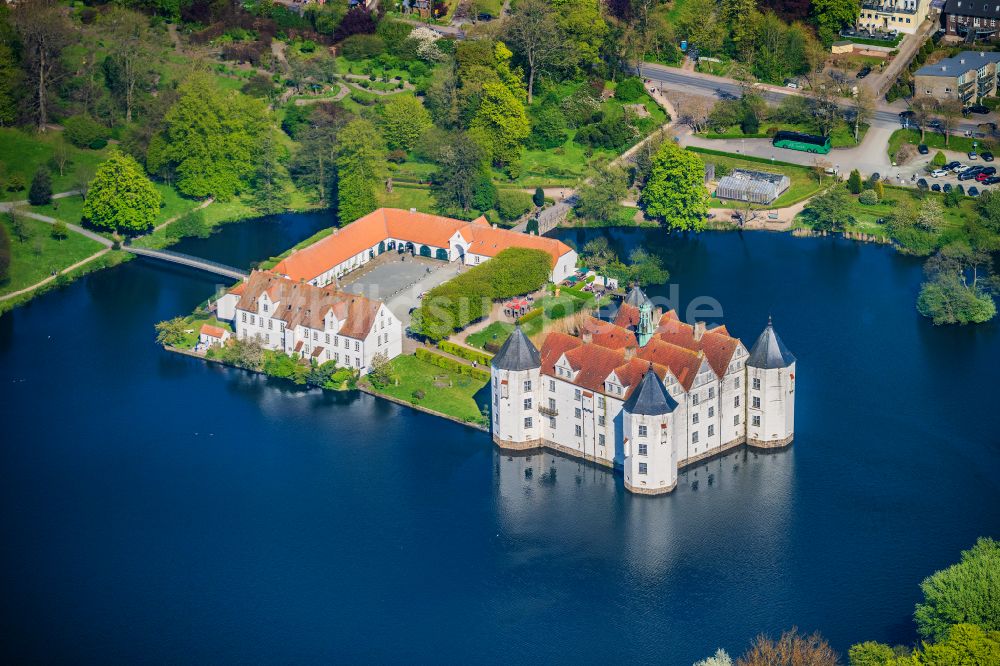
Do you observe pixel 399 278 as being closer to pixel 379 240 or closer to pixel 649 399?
pixel 379 240

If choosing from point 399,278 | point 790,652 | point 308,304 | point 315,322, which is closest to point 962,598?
point 790,652

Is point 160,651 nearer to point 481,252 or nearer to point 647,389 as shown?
point 647,389

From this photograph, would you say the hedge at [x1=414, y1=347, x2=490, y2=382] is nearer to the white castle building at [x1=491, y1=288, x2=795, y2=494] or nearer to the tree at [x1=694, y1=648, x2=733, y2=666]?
the white castle building at [x1=491, y1=288, x2=795, y2=494]

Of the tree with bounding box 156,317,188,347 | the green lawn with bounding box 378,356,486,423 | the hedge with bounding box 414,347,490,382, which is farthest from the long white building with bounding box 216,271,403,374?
the tree with bounding box 156,317,188,347

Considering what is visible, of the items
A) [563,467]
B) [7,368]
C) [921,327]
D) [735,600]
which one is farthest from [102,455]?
[921,327]

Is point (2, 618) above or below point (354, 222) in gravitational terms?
below
